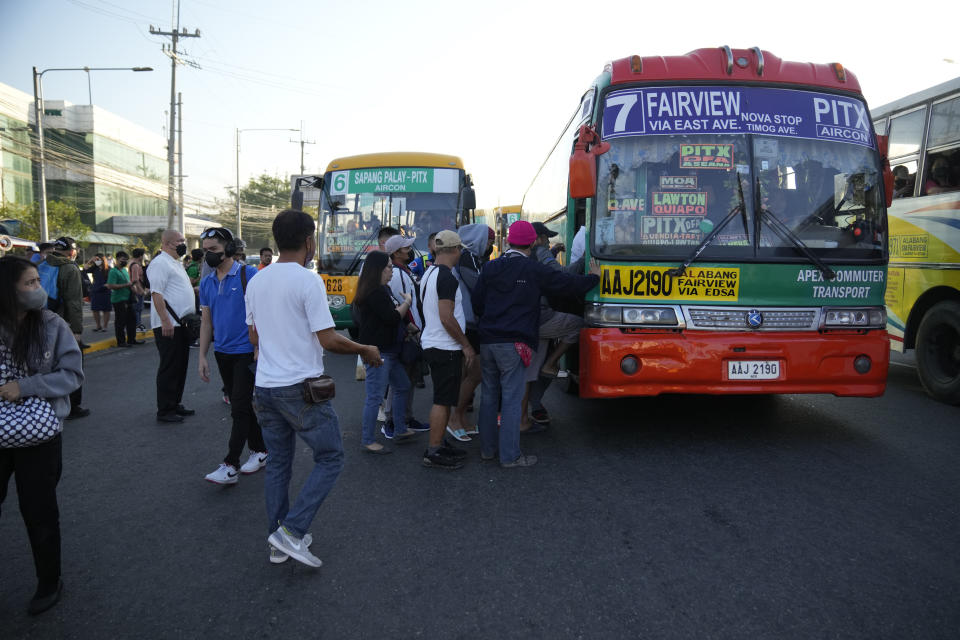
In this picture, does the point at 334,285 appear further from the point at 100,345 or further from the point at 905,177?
the point at 905,177

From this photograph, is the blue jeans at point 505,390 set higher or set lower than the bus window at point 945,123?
lower

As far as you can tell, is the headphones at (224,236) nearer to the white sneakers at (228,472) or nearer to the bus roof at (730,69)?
the white sneakers at (228,472)

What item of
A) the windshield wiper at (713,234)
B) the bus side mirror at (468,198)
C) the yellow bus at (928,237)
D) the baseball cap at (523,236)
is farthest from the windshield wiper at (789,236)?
the bus side mirror at (468,198)

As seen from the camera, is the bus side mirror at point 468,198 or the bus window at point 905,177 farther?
the bus side mirror at point 468,198

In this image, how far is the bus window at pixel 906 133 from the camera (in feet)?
24.8

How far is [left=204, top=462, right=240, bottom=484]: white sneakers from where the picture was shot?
449cm

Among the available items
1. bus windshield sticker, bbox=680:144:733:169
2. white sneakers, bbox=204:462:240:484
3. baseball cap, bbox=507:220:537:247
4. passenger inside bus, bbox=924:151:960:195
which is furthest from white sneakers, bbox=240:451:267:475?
passenger inside bus, bbox=924:151:960:195

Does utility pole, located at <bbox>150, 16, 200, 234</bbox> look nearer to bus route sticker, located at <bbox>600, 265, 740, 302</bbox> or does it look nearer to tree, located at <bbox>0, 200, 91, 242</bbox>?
tree, located at <bbox>0, 200, 91, 242</bbox>

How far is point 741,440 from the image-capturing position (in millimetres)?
5465

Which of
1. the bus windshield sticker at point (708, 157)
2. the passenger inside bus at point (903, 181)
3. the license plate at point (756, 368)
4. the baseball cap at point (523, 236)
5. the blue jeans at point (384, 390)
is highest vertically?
the passenger inside bus at point (903, 181)

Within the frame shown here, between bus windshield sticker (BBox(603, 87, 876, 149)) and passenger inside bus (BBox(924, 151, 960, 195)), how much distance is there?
2.49 meters

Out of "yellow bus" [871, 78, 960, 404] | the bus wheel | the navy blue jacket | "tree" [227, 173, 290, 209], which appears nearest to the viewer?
the navy blue jacket

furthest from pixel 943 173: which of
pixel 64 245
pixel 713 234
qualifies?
pixel 64 245

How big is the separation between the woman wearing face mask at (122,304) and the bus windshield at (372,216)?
4297 millimetres
